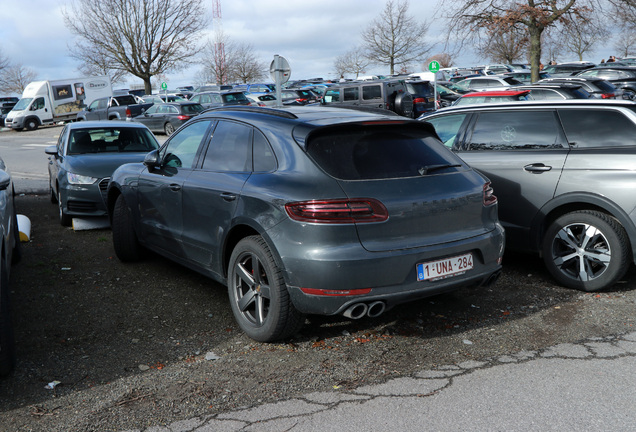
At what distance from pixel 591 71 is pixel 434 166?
→ 2998 centimetres

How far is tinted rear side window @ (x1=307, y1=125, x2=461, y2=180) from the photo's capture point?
13.3ft

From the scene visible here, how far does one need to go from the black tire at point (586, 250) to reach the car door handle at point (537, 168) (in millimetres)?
463

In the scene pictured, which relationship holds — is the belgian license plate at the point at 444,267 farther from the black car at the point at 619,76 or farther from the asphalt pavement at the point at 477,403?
the black car at the point at 619,76

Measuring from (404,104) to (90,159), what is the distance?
574 inches

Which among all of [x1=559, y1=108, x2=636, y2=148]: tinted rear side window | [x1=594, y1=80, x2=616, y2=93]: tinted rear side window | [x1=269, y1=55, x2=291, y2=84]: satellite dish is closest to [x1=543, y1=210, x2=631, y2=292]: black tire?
[x1=559, y1=108, x2=636, y2=148]: tinted rear side window

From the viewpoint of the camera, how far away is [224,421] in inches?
128

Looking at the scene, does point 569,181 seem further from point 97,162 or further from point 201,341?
point 97,162

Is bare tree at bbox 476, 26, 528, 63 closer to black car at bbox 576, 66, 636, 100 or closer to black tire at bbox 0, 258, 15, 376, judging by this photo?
black car at bbox 576, 66, 636, 100

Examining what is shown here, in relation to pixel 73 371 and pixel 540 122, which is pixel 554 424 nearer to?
pixel 73 371

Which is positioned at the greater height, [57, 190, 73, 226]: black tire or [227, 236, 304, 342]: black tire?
[227, 236, 304, 342]: black tire

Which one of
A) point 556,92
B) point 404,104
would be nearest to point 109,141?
point 556,92

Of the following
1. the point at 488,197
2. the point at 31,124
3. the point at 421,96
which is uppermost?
the point at 421,96

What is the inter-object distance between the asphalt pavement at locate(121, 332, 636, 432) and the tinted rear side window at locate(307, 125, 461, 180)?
135 centimetres

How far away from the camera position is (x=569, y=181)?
5344mm
